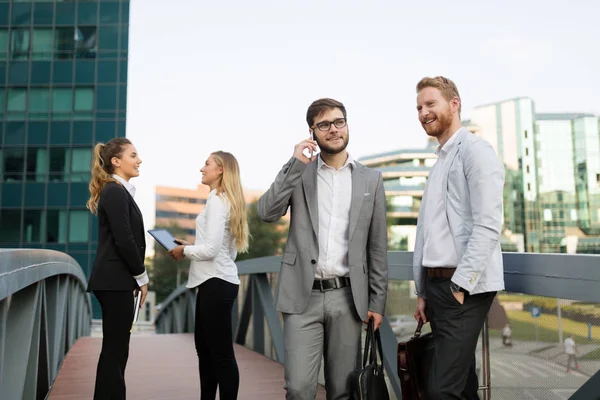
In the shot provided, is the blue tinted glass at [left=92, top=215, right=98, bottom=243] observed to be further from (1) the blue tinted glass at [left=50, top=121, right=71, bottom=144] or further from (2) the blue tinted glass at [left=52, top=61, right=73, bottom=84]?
(2) the blue tinted glass at [left=52, top=61, right=73, bottom=84]

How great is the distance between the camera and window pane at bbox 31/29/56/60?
31.6 m

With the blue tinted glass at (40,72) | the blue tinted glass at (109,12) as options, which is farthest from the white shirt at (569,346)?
the blue tinted glass at (109,12)

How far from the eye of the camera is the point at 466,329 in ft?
7.01

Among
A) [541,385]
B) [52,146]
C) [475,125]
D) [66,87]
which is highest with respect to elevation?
[475,125]

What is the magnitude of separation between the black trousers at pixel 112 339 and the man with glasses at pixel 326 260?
0.86 metres

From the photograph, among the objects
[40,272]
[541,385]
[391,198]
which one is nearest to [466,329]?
[541,385]

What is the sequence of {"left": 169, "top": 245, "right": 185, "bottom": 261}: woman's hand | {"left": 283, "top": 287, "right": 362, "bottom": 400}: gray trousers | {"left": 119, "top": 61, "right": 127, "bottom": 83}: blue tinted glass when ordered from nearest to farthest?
{"left": 283, "top": 287, "right": 362, "bottom": 400}: gray trousers → {"left": 169, "top": 245, "right": 185, "bottom": 261}: woman's hand → {"left": 119, "top": 61, "right": 127, "bottom": 83}: blue tinted glass

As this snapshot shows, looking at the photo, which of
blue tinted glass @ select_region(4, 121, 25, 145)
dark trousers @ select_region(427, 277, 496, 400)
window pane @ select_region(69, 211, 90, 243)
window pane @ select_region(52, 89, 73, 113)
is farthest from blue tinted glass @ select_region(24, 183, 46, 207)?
dark trousers @ select_region(427, 277, 496, 400)

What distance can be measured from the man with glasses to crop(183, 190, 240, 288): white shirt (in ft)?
2.84

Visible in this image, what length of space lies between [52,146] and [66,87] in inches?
119

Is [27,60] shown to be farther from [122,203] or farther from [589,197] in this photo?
[589,197]

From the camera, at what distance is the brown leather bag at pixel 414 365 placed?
2.38 m

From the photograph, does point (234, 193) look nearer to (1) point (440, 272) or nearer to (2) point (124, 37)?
(1) point (440, 272)

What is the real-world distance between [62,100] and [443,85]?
103 ft
